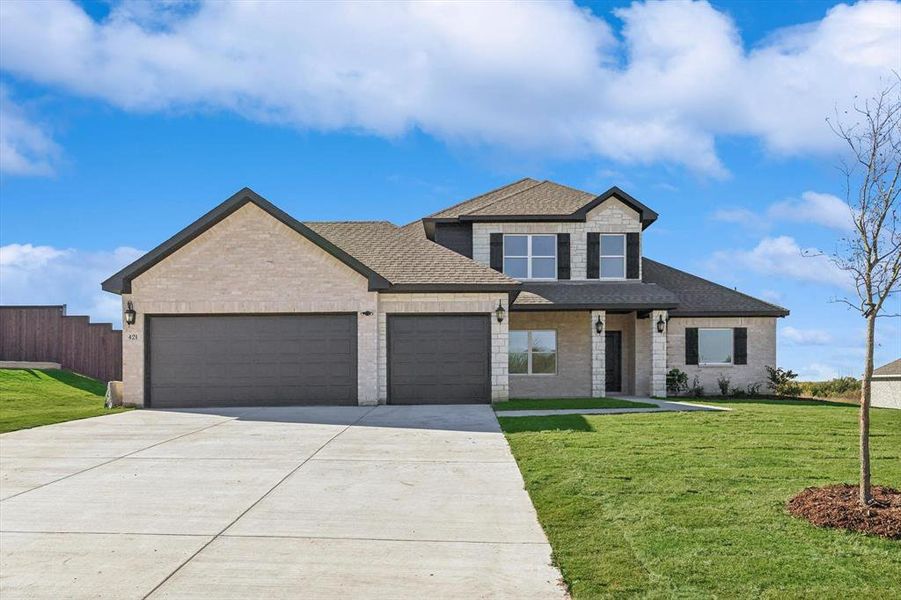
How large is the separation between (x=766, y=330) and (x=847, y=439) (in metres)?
11.8

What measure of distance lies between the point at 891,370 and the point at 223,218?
79.1 ft

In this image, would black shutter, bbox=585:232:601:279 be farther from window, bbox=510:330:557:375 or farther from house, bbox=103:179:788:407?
house, bbox=103:179:788:407

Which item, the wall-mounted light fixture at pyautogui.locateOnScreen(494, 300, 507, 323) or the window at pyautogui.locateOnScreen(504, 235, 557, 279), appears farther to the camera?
the window at pyautogui.locateOnScreen(504, 235, 557, 279)

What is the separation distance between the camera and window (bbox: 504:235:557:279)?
73.3ft

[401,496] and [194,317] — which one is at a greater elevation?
[194,317]

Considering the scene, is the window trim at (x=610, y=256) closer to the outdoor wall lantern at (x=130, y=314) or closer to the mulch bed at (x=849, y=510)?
the outdoor wall lantern at (x=130, y=314)

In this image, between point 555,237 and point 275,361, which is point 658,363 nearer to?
point 555,237

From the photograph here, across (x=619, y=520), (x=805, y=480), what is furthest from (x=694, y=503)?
(x=805, y=480)

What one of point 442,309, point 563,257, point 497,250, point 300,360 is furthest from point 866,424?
point 497,250

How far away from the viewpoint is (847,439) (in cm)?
1189

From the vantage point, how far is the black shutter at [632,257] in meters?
22.5

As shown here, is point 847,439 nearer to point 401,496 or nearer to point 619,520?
point 619,520

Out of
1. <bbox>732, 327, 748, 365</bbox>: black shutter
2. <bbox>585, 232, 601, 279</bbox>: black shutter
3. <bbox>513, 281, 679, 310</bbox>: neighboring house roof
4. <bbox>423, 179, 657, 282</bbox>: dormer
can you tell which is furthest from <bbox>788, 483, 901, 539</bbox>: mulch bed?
<bbox>732, 327, 748, 365</bbox>: black shutter

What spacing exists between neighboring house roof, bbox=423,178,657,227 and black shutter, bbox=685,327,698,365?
3.75 metres
